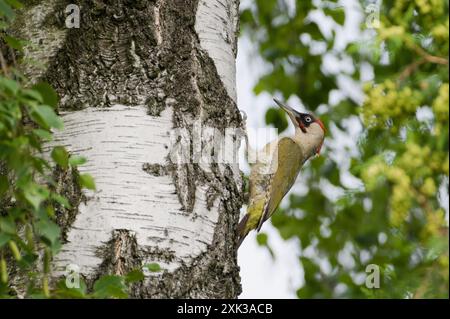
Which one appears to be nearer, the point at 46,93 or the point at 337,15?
the point at 46,93

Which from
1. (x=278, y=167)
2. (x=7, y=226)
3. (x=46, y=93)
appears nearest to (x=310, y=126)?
(x=278, y=167)

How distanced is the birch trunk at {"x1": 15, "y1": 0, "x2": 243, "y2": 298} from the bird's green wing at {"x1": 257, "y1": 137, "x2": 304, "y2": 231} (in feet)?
4.64

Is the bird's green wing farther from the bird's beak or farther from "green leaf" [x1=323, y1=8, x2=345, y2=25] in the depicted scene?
"green leaf" [x1=323, y1=8, x2=345, y2=25]

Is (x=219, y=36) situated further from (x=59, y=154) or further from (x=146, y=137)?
(x=59, y=154)

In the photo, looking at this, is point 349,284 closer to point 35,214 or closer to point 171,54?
point 171,54

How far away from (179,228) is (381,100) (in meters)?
0.80

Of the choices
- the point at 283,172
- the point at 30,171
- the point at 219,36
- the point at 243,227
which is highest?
the point at 283,172

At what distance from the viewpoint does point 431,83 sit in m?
3.07

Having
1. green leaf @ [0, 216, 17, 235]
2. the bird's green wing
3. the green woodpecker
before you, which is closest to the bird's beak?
the green woodpecker

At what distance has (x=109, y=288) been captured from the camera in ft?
6.96

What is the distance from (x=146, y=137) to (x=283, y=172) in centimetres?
206

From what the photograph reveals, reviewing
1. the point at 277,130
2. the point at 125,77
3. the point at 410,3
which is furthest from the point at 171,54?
the point at 277,130

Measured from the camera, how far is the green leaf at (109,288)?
2.12 m

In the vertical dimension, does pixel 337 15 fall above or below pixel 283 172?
above
